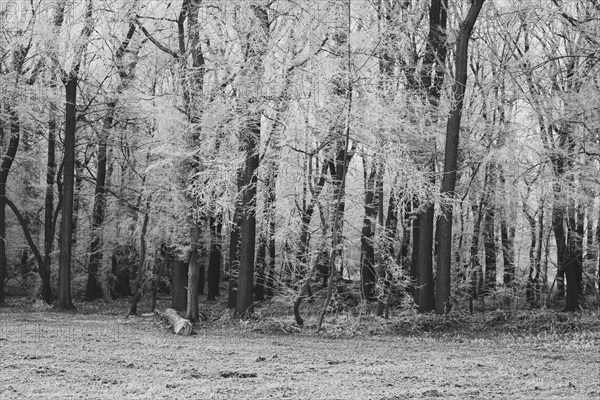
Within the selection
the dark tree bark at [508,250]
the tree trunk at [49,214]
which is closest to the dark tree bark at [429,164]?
the dark tree bark at [508,250]

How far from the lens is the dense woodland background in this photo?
1319 centimetres

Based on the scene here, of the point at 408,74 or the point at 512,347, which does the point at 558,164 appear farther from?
the point at 512,347

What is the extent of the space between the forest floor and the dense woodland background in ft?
4.28

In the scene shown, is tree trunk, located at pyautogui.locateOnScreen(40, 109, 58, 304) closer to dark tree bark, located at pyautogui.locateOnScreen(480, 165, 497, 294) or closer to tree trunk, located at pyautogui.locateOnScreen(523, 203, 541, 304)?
dark tree bark, located at pyautogui.locateOnScreen(480, 165, 497, 294)

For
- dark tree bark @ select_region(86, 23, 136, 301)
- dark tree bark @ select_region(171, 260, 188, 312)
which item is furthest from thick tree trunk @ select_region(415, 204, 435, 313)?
Result: dark tree bark @ select_region(86, 23, 136, 301)

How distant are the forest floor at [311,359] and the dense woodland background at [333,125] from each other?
1.31m

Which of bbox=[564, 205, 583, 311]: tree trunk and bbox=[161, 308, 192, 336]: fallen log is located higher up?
bbox=[564, 205, 583, 311]: tree trunk

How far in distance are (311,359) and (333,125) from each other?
5.28m

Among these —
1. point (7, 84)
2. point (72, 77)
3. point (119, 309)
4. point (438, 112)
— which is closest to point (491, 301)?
point (438, 112)

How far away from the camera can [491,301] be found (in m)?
24.8

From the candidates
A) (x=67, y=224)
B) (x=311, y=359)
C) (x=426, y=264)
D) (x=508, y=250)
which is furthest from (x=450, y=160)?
(x=67, y=224)

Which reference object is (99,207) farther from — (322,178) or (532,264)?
(532,264)

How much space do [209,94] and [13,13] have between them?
10010 millimetres

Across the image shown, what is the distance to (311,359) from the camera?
918 cm
